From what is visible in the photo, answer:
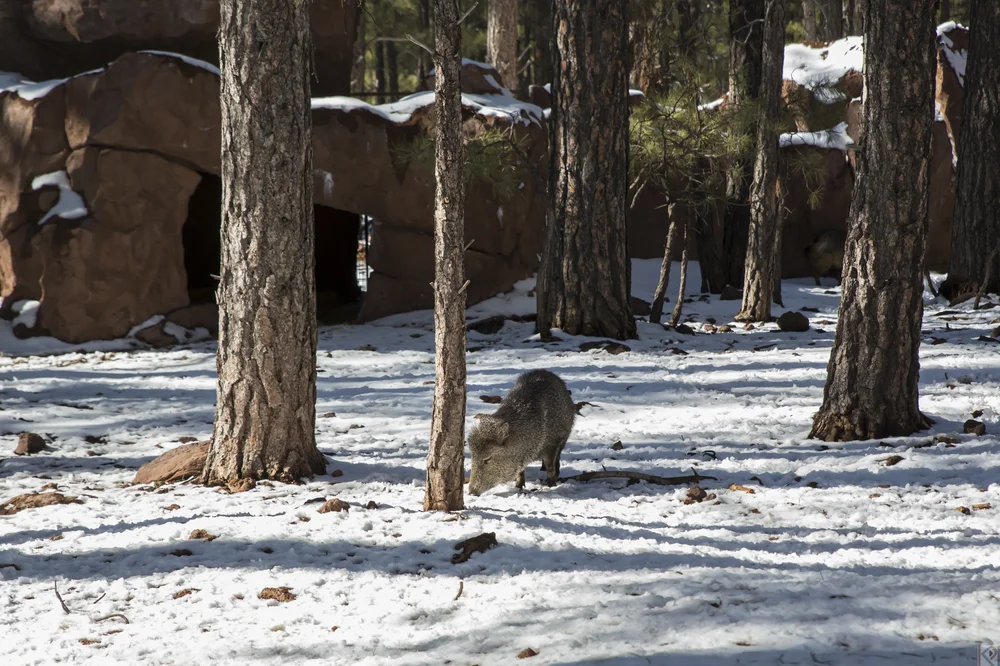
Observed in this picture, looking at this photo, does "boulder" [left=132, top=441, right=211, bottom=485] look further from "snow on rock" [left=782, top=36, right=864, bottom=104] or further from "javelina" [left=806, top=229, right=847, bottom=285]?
"snow on rock" [left=782, top=36, right=864, bottom=104]

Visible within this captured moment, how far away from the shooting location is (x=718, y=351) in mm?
9266

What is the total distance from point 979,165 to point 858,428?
8.26 meters

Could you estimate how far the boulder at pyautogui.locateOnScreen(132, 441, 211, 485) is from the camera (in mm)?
5531

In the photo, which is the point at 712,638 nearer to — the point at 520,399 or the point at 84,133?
the point at 520,399

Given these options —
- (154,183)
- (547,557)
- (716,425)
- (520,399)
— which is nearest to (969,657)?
(547,557)

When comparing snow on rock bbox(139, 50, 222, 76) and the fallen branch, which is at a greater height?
snow on rock bbox(139, 50, 222, 76)

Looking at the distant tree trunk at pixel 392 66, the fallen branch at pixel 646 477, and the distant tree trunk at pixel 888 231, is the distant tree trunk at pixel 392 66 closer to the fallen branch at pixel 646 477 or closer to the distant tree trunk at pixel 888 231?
the distant tree trunk at pixel 888 231

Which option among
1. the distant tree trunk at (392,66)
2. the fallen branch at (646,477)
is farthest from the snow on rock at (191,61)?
the distant tree trunk at (392,66)

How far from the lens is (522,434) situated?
5.25m

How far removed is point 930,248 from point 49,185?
46.3ft

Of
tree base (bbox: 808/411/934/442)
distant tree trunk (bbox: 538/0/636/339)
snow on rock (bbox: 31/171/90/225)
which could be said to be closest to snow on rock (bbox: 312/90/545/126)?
distant tree trunk (bbox: 538/0/636/339)

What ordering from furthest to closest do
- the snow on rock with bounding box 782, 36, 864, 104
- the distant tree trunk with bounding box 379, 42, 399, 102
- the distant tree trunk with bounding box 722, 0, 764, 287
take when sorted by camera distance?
the distant tree trunk with bounding box 379, 42, 399, 102 → the snow on rock with bounding box 782, 36, 864, 104 → the distant tree trunk with bounding box 722, 0, 764, 287

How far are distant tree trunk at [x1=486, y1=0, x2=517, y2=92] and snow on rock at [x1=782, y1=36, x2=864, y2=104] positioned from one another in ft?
16.5

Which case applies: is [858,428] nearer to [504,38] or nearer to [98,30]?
[98,30]
